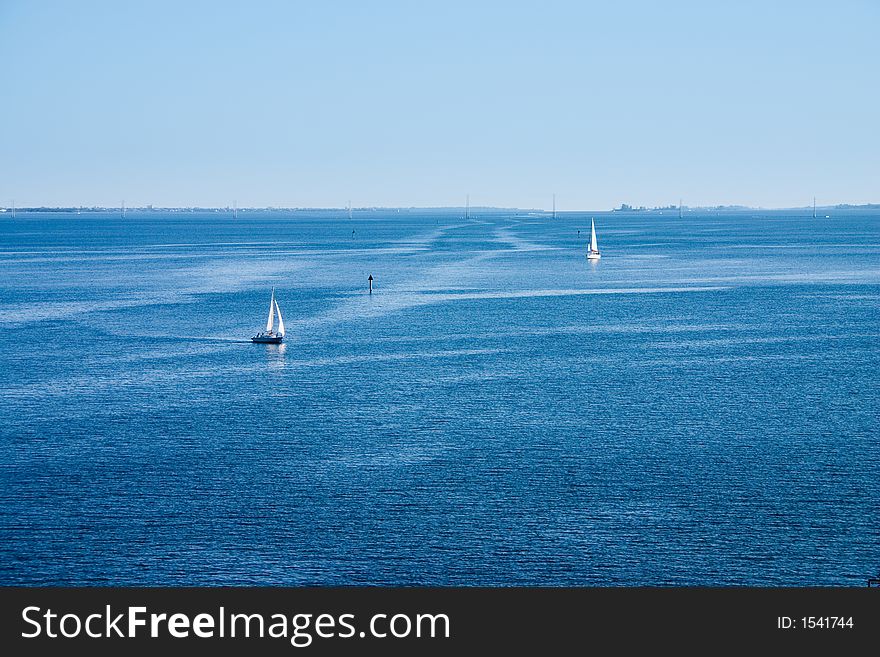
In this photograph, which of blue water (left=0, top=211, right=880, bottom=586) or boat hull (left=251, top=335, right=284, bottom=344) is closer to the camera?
blue water (left=0, top=211, right=880, bottom=586)

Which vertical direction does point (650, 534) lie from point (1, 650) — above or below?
below

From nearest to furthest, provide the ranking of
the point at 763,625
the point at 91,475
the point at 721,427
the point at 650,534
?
the point at 763,625 → the point at 650,534 → the point at 91,475 → the point at 721,427

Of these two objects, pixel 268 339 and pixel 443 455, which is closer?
pixel 443 455

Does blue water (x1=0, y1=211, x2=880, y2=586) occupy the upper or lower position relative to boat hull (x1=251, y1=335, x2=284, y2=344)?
lower

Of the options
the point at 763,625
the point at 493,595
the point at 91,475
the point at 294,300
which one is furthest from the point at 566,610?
the point at 294,300

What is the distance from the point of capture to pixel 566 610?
24234mm

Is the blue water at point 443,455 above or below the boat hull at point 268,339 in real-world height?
below

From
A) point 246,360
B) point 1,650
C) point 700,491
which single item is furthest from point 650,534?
point 246,360

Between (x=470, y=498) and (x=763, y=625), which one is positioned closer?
(x=763, y=625)

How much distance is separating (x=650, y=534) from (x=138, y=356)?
7245cm

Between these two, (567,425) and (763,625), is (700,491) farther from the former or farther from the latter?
(763,625)

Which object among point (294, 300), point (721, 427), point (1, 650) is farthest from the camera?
point (294, 300)

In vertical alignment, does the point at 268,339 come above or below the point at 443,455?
above

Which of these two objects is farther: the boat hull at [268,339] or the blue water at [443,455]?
the boat hull at [268,339]
